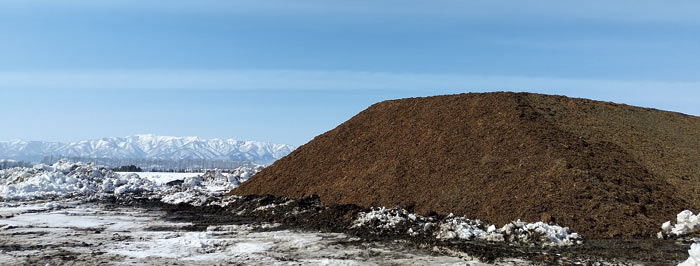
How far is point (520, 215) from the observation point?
13352 mm

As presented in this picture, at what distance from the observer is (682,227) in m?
12.3

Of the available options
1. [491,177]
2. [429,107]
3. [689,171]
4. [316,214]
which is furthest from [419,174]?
[689,171]

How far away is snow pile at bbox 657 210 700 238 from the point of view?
40.1 feet

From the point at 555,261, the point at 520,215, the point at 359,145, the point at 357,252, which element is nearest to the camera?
the point at 555,261

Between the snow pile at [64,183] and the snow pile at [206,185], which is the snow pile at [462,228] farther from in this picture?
the snow pile at [64,183]

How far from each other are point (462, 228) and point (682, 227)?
534 cm

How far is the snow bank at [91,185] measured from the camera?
89.9ft

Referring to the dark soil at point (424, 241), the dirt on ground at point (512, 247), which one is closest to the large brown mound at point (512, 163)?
the dirt on ground at point (512, 247)

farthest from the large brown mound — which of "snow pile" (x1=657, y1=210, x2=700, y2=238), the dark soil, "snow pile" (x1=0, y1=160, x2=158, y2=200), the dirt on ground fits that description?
"snow pile" (x1=0, y1=160, x2=158, y2=200)

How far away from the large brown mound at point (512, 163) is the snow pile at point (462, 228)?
2.29 feet

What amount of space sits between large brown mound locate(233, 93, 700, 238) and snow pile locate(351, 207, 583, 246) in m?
0.70

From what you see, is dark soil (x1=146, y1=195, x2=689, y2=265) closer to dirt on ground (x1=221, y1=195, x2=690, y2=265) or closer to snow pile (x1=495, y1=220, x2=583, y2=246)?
dirt on ground (x1=221, y1=195, x2=690, y2=265)

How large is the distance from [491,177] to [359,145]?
7.49 m

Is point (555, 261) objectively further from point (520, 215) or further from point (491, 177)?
point (491, 177)
